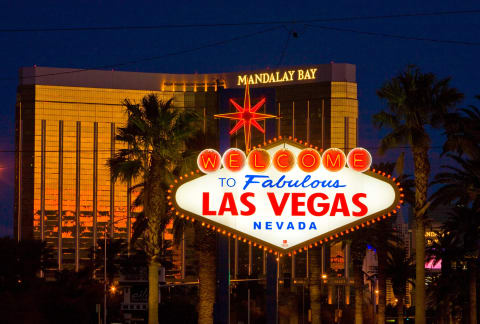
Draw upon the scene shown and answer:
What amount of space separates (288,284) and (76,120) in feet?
387

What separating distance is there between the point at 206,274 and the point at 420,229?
1381 centimetres

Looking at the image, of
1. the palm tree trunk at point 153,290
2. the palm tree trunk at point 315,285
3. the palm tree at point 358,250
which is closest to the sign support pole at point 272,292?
the palm tree trunk at point 153,290

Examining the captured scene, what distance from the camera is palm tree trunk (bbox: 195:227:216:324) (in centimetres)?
4119

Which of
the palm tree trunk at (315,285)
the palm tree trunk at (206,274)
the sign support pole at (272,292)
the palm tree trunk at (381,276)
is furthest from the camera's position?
the palm tree trunk at (315,285)

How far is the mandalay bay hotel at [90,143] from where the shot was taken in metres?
156

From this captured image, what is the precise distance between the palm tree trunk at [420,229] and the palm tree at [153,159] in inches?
422

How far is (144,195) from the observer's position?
36312mm

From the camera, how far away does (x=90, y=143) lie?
161000mm

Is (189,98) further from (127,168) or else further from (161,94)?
(127,168)

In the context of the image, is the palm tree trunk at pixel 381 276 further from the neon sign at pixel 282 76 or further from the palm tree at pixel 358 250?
the neon sign at pixel 282 76

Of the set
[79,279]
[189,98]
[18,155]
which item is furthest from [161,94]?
[79,279]

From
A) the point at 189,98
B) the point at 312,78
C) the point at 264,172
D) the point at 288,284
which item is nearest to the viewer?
the point at 264,172

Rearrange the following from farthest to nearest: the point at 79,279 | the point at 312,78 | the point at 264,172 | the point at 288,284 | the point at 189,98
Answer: the point at 189,98, the point at 312,78, the point at 79,279, the point at 288,284, the point at 264,172

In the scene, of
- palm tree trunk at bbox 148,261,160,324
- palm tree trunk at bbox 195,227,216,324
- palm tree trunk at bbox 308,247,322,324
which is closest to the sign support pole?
palm tree trunk at bbox 148,261,160,324
